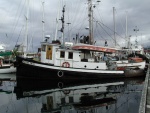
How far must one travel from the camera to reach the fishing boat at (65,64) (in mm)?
25844

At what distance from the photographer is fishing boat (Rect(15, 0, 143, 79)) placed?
2584 centimetres

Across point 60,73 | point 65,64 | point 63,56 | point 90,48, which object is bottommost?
point 60,73

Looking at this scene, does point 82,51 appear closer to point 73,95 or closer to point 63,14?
point 63,14

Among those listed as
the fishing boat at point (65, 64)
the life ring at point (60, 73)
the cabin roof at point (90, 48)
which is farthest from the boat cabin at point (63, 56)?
the life ring at point (60, 73)

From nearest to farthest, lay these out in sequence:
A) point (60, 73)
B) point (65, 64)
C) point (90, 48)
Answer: point (60, 73)
point (65, 64)
point (90, 48)

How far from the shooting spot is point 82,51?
28422 mm

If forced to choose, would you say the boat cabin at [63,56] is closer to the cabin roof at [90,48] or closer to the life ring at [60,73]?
the cabin roof at [90,48]

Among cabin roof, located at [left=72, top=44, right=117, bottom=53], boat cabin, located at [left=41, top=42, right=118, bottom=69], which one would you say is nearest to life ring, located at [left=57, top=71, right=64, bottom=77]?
boat cabin, located at [left=41, top=42, right=118, bottom=69]

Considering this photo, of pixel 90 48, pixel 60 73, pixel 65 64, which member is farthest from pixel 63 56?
pixel 90 48

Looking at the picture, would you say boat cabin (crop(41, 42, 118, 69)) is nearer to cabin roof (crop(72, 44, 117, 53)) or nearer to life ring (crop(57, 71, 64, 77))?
cabin roof (crop(72, 44, 117, 53))

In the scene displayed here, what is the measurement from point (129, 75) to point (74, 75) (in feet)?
27.8

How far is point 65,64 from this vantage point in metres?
26.9

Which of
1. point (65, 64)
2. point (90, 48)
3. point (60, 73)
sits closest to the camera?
point (60, 73)

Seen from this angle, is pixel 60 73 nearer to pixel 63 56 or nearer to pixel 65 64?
pixel 65 64
